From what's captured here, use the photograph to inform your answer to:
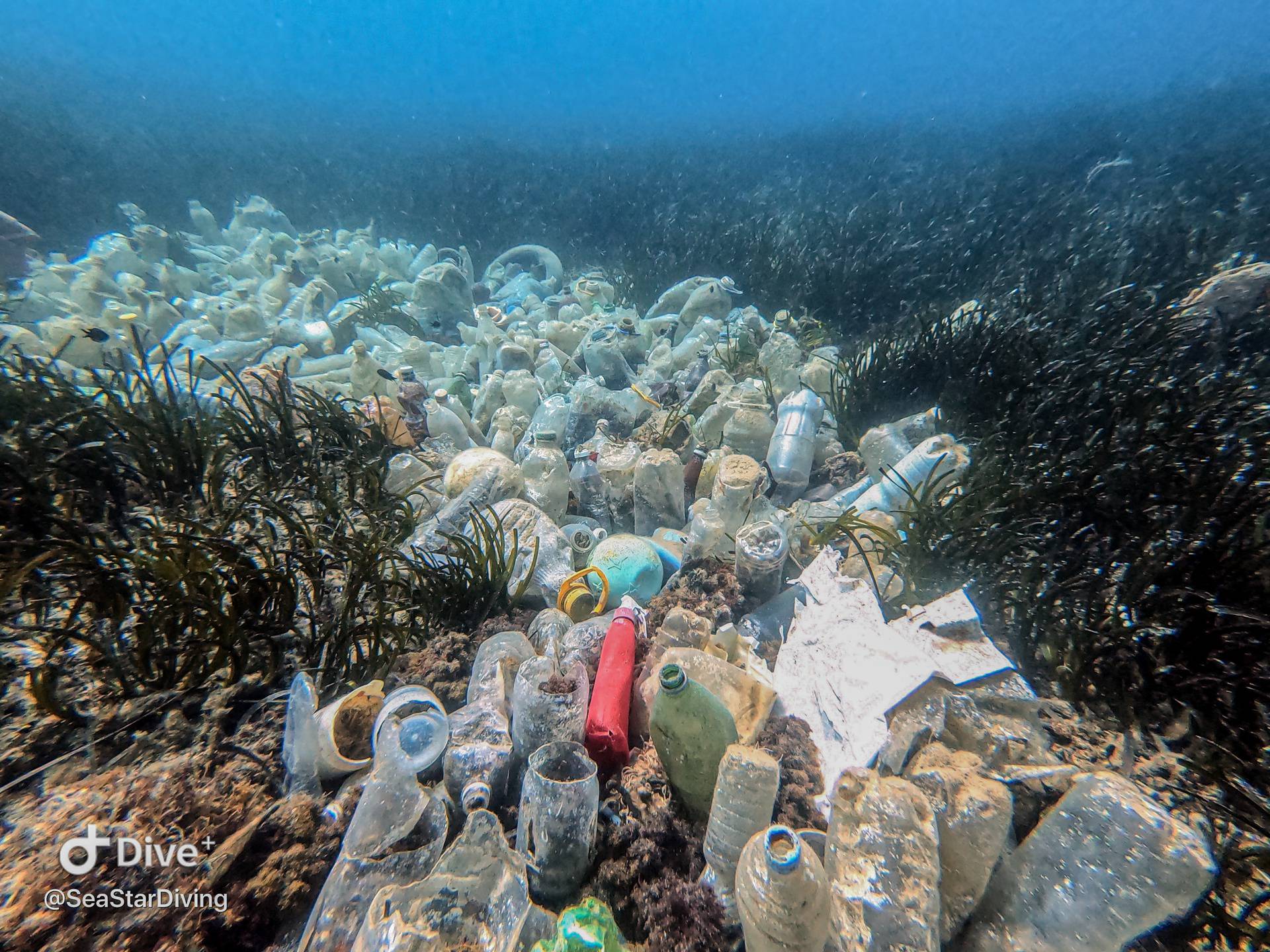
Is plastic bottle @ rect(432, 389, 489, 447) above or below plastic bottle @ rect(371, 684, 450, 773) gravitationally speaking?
above

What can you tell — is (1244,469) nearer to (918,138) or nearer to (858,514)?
(858,514)

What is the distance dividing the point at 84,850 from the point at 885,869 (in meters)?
2.21

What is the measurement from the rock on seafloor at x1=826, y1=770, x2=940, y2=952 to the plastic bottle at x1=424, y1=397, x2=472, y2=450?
14.7 feet

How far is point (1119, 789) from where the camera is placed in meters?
1.34

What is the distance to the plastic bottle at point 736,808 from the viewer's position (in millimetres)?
1546

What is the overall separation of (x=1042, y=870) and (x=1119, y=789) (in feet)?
1.02

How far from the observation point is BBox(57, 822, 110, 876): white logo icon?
133cm

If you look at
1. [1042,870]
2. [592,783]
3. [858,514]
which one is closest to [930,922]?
[1042,870]

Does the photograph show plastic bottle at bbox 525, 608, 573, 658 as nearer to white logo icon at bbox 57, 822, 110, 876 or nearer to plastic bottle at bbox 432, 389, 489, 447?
white logo icon at bbox 57, 822, 110, 876

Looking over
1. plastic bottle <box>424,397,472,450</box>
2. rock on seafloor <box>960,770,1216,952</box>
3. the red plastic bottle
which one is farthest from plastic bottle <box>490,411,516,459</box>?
rock on seafloor <box>960,770,1216,952</box>

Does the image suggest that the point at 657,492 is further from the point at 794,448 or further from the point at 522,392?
the point at 522,392

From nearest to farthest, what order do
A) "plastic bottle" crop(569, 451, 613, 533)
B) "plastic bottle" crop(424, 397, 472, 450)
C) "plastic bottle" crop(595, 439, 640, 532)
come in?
"plastic bottle" crop(595, 439, 640, 532)
"plastic bottle" crop(569, 451, 613, 533)
"plastic bottle" crop(424, 397, 472, 450)

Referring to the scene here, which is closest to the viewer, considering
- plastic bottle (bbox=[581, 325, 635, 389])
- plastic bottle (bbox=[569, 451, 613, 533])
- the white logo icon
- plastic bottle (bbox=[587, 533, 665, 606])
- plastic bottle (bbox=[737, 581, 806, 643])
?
the white logo icon

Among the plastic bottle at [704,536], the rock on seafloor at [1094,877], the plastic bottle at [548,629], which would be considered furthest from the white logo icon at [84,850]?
the plastic bottle at [704,536]
